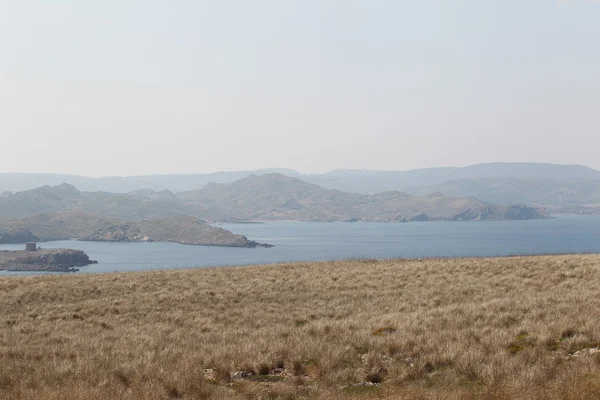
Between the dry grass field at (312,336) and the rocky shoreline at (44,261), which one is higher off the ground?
the dry grass field at (312,336)

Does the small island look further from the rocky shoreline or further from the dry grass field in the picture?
the dry grass field

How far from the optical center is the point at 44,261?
559ft

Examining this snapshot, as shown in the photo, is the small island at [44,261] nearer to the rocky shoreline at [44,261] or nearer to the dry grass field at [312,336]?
the rocky shoreline at [44,261]

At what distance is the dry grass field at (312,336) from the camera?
888cm

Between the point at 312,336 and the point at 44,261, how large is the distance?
17802 cm

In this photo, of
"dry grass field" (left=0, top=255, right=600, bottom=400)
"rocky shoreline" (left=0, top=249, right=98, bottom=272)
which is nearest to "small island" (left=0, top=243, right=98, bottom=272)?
"rocky shoreline" (left=0, top=249, right=98, bottom=272)

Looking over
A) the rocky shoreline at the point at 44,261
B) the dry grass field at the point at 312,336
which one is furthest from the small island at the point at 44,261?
the dry grass field at the point at 312,336

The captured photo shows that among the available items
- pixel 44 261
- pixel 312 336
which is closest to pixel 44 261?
pixel 44 261

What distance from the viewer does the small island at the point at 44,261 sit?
161 m

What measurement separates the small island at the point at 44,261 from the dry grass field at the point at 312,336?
146206 mm

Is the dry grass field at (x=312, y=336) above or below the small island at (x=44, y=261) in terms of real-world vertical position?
above

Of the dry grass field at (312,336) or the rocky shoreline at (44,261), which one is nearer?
the dry grass field at (312,336)

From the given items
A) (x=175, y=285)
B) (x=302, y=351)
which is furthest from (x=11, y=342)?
(x=175, y=285)

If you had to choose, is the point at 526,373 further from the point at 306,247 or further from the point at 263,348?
the point at 306,247
